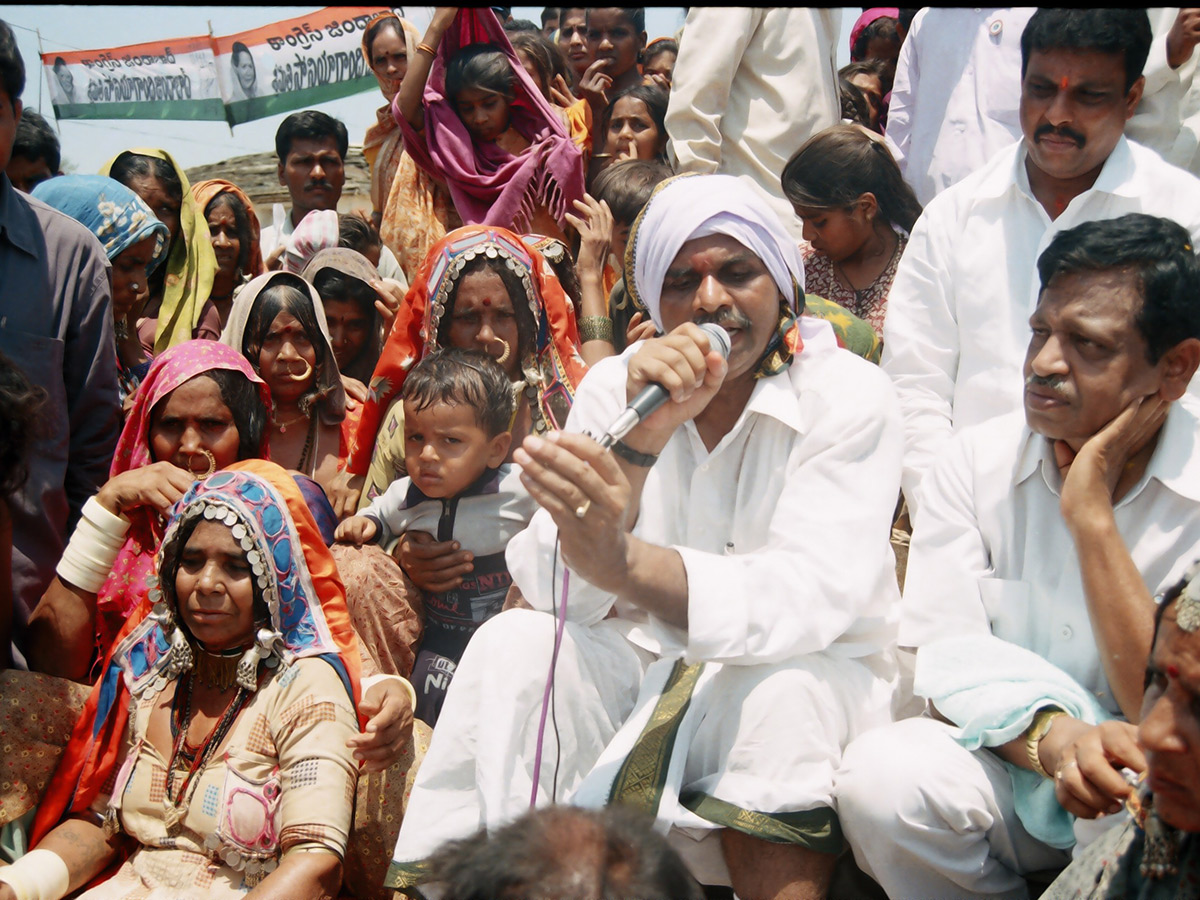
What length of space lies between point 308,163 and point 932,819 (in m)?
5.57

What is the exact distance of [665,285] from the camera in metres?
2.99

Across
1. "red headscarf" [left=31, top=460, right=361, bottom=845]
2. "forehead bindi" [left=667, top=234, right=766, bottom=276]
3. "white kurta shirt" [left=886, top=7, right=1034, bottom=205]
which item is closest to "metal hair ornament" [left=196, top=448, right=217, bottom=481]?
"red headscarf" [left=31, top=460, right=361, bottom=845]

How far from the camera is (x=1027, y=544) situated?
8.93 ft

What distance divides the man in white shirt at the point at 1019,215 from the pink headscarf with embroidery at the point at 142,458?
2321 millimetres

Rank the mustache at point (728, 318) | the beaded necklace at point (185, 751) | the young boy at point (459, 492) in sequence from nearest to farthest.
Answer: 1. the mustache at point (728, 318)
2. the beaded necklace at point (185, 751)
3. the young boy at point (459, 492)

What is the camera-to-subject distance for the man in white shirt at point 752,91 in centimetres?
518

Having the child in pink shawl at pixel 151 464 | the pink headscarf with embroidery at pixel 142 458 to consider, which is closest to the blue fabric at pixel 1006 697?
the child in pink shawl at pixel 151 464

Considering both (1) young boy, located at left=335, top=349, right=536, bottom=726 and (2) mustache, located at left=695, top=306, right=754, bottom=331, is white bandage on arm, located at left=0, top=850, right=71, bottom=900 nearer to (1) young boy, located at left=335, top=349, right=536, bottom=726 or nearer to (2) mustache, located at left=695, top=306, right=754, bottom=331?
(1) young boy, located at left=335, top=349, right=536, bottom=726

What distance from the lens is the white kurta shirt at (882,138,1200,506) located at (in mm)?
3604

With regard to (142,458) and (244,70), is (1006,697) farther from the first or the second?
(244,70)

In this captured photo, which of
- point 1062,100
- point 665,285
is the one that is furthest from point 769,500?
point 1062,100

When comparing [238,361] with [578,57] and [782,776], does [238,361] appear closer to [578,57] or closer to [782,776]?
[782,776]

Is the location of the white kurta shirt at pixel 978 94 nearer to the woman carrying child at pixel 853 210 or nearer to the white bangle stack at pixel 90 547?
the woman carrying child at pixel 853 210

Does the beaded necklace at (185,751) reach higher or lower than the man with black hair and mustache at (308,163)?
lower
